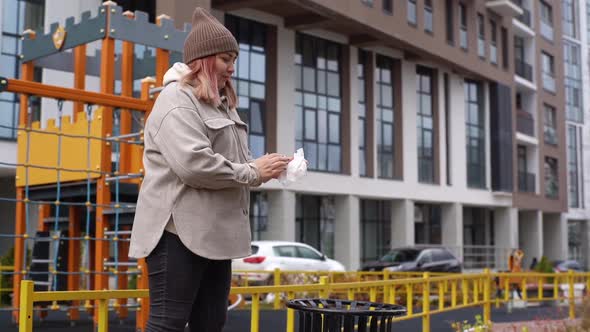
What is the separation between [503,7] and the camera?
42500 mm

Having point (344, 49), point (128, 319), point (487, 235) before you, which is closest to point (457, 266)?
point (344, 49)

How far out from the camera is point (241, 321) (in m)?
11.1

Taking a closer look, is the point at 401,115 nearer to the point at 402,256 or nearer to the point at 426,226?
the point at 426,226

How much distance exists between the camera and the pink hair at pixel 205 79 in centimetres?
348

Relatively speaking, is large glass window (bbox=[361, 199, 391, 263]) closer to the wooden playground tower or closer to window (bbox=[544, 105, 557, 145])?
window (bbox=[544, 105, 557, 145])

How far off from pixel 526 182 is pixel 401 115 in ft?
45.9

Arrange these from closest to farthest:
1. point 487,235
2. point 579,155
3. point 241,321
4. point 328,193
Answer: point 241,321 < point 328,193 < point 487,235 < point 579,155

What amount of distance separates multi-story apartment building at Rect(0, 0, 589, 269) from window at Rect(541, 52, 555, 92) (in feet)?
0.46

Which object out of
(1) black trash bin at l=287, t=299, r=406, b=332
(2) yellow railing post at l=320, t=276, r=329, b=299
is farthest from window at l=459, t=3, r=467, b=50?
(1) black trash bin at l=287, t=299, r=406, b=332

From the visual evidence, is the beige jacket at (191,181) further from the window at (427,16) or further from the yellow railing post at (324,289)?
the window at (427,16)

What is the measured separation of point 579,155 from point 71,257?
50329 mm

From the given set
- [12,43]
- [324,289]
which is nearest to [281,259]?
[12,43]

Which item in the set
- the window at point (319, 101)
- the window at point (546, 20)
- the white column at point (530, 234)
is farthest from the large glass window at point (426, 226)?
the window at point (546, 20)

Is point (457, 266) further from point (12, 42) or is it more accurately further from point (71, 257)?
point (71, 257)
